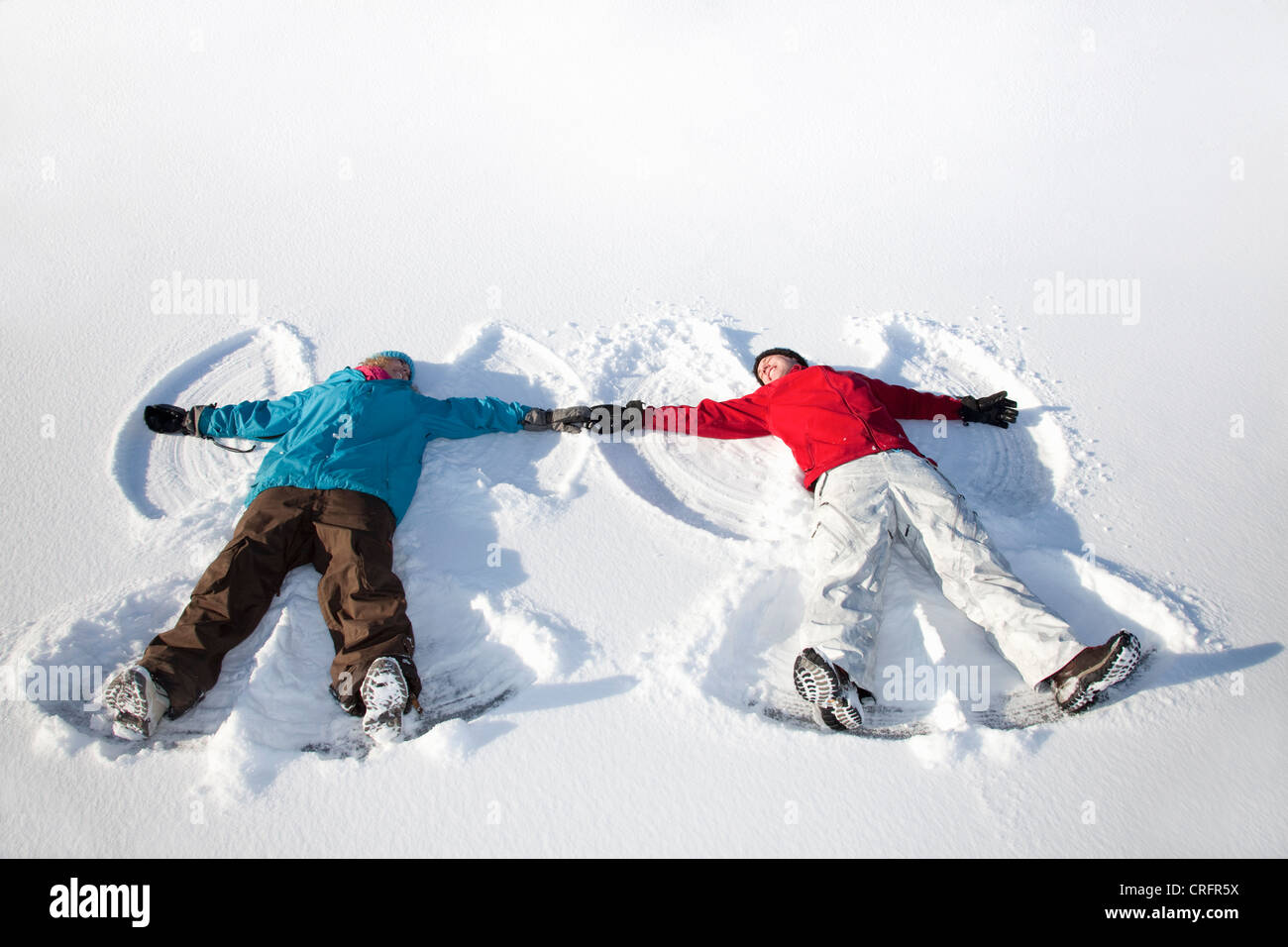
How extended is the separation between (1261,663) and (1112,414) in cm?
167

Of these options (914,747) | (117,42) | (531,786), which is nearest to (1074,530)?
(914,747)

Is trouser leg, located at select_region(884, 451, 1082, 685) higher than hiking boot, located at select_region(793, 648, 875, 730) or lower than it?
higher

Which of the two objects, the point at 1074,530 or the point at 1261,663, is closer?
the point at 1261,663

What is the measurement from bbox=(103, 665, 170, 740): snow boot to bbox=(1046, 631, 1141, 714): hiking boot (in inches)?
129

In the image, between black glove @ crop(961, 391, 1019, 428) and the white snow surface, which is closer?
the white snow surface

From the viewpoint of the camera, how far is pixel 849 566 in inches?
126

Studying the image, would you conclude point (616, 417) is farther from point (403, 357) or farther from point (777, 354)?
point (403, 357)

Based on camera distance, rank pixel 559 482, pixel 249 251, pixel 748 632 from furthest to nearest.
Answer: pixel 249 251 < pixel 559 482 < pixel 748 632

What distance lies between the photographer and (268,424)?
385 cm

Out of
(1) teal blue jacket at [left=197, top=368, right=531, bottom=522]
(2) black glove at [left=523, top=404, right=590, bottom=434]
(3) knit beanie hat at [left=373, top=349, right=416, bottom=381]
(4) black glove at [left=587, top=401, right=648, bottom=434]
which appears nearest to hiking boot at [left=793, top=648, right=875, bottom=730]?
(4) black glove at [left=587, top=401, right=648, bottom=434]

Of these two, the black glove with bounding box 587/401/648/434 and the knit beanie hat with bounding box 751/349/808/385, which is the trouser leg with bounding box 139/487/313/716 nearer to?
the black glove with bounding box 587/401/648/434

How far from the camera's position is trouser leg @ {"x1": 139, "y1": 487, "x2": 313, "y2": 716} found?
111 inches

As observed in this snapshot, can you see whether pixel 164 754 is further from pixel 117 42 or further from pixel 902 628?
pixel 117 42

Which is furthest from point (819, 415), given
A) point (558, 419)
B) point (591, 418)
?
point (558, 419)
